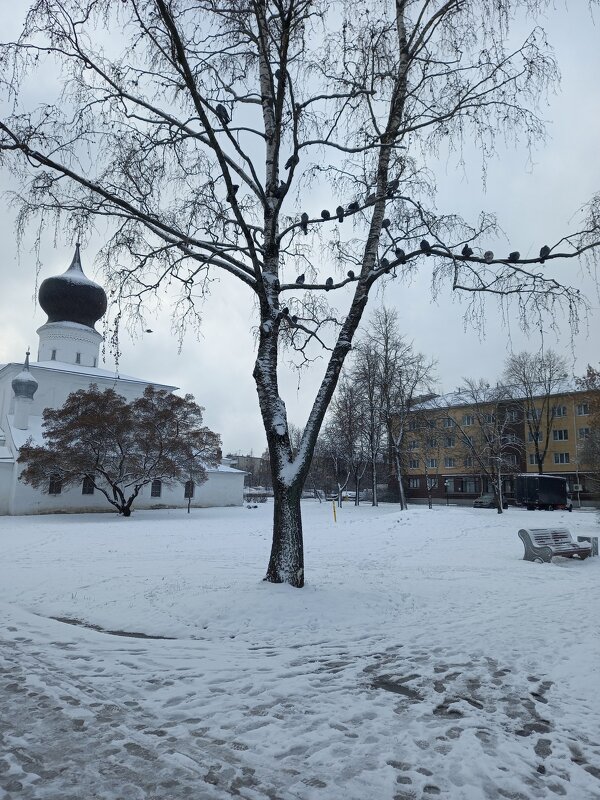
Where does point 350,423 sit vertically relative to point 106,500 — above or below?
above

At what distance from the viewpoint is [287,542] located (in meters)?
7.62

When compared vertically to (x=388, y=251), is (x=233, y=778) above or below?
below

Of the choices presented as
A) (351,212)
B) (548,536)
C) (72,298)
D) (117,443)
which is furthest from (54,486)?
(351,212)

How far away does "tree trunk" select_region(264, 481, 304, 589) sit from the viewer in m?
7.56

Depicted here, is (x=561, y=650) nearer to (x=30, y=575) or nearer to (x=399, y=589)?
(x=399, y=589)

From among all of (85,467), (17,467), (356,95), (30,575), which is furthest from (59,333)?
(356,95)

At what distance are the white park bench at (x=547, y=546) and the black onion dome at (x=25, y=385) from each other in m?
30.4

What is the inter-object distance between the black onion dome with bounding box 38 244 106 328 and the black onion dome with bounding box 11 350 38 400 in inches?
256

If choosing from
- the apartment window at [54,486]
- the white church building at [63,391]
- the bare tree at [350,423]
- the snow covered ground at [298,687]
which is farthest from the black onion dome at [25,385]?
the snow covered ground at [298,687]

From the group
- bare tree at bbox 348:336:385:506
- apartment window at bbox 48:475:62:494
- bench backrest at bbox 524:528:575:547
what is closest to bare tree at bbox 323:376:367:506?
bare tree at bbox 348:336:385:506

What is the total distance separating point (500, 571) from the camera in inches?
412

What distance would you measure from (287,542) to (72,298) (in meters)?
36.1

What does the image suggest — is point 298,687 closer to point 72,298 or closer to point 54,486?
point 54,486

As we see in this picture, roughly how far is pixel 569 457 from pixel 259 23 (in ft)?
173
